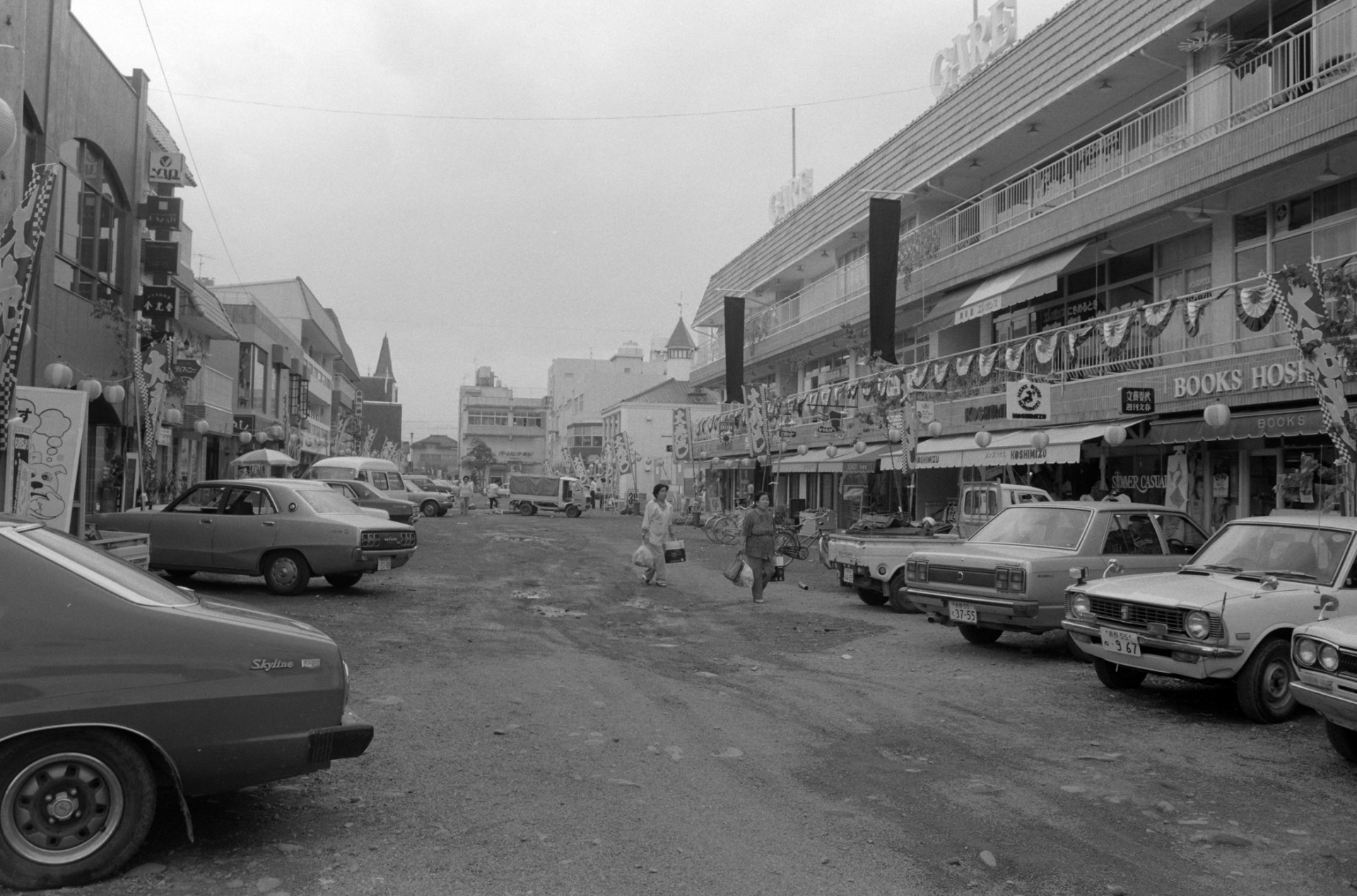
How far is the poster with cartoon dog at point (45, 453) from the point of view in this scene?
1173 cm

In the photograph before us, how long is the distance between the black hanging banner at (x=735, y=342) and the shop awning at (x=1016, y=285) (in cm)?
1440

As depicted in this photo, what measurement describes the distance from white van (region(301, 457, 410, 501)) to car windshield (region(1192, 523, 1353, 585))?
2668cm

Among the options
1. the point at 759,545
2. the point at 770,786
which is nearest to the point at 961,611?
the point at 759,545

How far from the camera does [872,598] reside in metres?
15.9

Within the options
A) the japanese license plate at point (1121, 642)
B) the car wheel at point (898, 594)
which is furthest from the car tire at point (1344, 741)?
the car wheel at point (898, 594)

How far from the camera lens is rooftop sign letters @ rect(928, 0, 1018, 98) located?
24578 mm

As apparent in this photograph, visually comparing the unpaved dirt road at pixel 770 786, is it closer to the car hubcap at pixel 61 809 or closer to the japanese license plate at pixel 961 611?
the car hubcap at pixel 61 809

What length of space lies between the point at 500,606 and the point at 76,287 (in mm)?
10100

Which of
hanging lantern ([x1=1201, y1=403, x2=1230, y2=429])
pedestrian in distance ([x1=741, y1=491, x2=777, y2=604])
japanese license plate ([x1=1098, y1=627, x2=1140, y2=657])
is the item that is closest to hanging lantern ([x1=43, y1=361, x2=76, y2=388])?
pedestrian in distance ([x1=741, y1=491, x2=777, y2=604])

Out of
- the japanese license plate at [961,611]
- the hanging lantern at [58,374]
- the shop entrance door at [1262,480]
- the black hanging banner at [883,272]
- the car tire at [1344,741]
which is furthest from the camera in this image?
the black hanging banner at [883,272]

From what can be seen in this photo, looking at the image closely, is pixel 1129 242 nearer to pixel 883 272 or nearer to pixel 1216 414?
pixel 883 272

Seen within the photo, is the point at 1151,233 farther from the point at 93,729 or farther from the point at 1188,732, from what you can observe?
the point at 93,729

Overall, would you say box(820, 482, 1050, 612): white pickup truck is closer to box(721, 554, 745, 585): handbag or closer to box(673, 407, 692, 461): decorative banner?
box(721, 554, 745, 585): handbag

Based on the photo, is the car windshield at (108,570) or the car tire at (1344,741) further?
the car tire at (1344,741)
